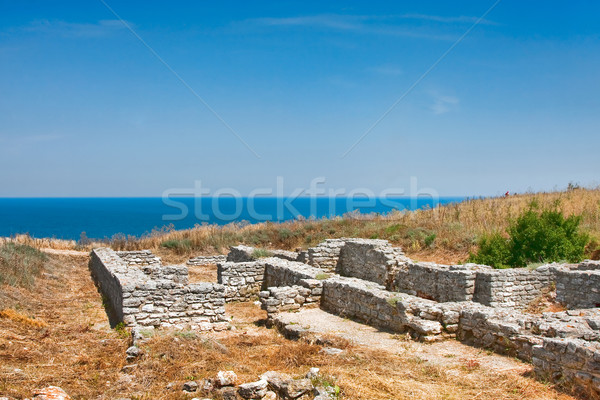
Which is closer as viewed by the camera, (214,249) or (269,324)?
(269,324)

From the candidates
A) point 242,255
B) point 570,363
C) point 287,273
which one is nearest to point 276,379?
point 570,363

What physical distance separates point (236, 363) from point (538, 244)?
12.1 m

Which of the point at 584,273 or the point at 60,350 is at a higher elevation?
the point at 584,273

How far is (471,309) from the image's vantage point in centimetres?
916

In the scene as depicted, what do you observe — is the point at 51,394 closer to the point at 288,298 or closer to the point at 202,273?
the point at 288,298

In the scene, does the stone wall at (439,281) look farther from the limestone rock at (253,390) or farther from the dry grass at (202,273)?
the limestone rock at (253,390)

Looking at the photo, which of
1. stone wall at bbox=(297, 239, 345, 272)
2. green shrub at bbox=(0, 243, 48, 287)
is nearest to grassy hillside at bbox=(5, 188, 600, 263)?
stone wall at bbox=(297, 239, 345, 272)

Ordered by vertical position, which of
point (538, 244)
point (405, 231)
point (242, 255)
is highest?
point (538, 244)

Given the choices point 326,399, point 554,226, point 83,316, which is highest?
point 554,226

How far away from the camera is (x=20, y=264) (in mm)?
16438

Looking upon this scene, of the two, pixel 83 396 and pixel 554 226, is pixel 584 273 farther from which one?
pixel 83 396

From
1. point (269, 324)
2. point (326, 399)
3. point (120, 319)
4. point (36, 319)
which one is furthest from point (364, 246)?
point (326, 399)

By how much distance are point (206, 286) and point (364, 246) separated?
7071 millimetres

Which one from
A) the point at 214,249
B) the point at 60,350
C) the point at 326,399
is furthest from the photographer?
the point at 214,249
